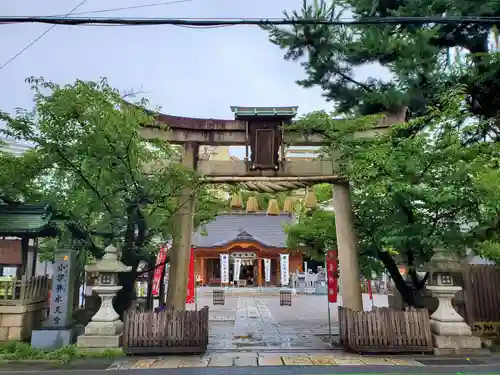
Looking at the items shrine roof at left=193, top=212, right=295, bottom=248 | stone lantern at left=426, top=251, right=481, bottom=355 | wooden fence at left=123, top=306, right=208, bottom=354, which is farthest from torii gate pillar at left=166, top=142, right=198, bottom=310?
shrine roof at left=193, top=212, right=295, bottom=248

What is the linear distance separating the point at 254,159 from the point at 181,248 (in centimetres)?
344

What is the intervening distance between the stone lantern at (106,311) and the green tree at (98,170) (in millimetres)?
650

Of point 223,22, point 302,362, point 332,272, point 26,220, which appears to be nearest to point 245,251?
point 332,272

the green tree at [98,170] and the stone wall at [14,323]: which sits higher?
the green tree at [98,170]

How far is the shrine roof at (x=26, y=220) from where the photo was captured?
1051 cm

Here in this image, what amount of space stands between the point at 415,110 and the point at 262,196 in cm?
3273

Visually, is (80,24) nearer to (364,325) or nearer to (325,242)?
(364,325)

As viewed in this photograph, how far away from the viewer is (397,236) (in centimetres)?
918

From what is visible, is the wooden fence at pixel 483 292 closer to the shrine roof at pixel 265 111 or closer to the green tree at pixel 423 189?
the green tree at pixel 423 189

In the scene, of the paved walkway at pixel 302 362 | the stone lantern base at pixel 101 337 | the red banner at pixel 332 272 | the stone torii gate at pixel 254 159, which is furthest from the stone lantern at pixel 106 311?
the red banner at pixel 332 272

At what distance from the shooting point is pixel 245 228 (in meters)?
42.4

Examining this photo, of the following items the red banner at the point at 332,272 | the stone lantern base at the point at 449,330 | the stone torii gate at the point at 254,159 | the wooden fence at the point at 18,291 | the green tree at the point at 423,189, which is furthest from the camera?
the red banner at the point at 332,272

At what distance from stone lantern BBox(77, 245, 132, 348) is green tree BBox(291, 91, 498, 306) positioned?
6.72 metres

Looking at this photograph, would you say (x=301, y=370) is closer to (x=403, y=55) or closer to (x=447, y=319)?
(x=447, y=319)
